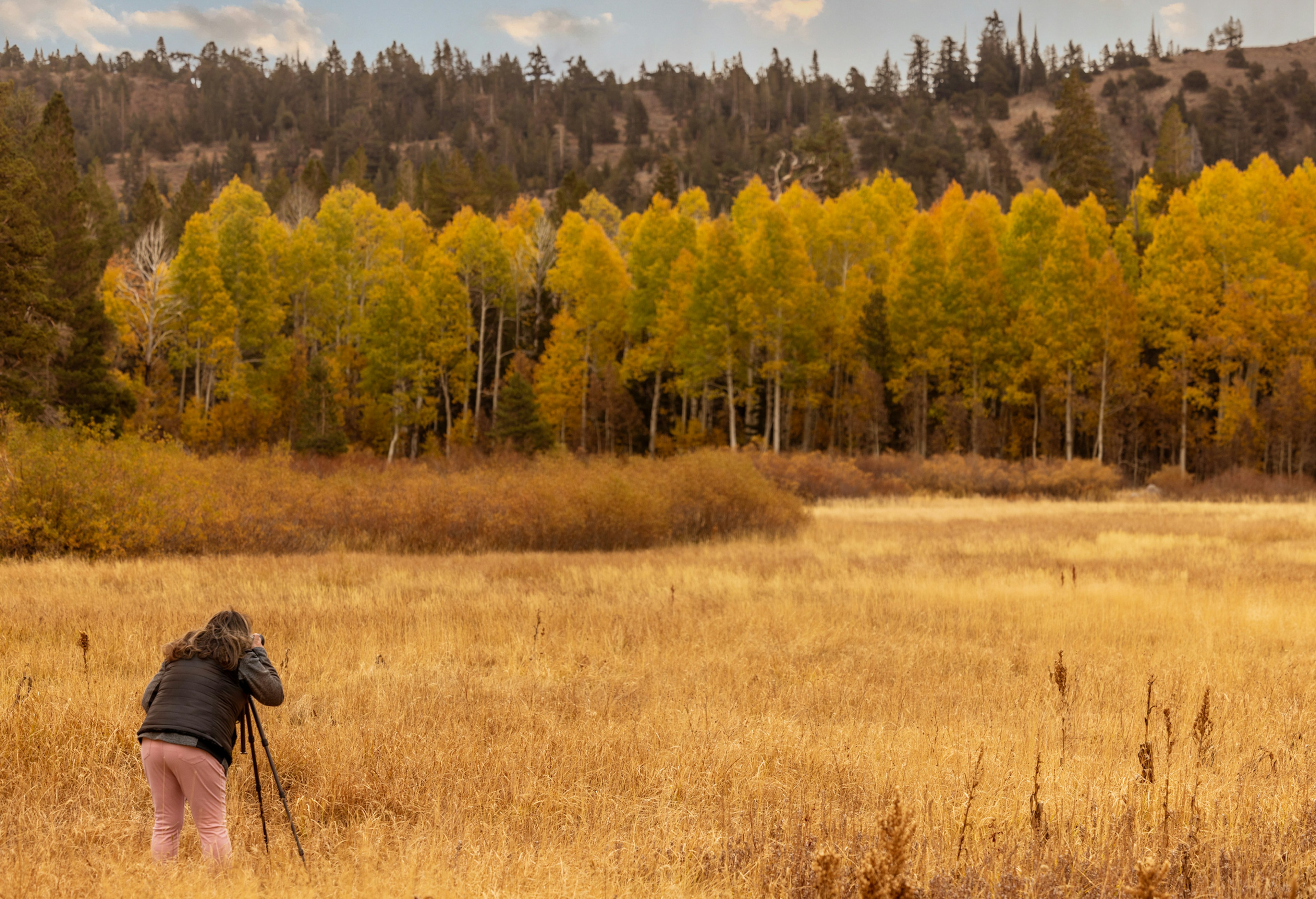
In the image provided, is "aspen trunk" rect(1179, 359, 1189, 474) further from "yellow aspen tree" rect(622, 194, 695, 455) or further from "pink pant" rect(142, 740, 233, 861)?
"pink pant" rect(142, 740, 233, 861)

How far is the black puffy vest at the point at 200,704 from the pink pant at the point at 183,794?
0.08 meters

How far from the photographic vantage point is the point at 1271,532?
2020 centimetres

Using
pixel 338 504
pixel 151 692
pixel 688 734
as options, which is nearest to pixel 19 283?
pixel 338 504

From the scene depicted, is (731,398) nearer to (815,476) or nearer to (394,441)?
(815,476)

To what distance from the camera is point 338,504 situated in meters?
19.8

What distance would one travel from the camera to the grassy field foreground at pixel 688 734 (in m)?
4.65

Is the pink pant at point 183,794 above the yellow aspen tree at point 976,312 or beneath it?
beneath

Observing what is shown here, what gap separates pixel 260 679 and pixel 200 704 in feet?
1.00

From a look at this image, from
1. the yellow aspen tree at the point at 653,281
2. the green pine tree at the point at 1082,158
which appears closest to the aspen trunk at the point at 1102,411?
the yellow aspen tree at the point at 653,281

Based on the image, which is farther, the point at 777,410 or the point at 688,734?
the point at 777,410

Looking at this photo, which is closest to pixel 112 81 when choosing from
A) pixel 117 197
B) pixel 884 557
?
pixel 117 197

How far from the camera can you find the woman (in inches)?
175

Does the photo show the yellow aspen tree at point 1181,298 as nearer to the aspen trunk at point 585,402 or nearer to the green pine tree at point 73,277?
the aspen trunk at point 585,402

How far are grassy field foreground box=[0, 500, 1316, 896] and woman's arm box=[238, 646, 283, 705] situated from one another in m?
0.85
